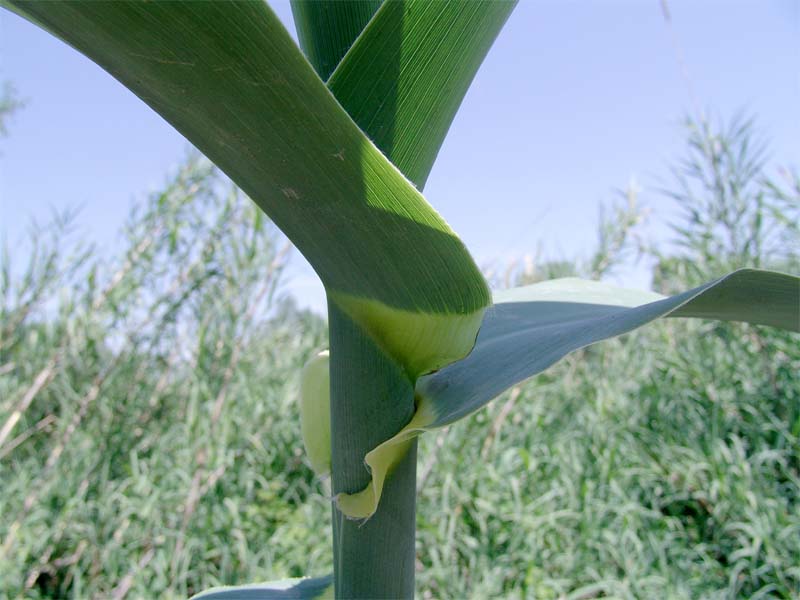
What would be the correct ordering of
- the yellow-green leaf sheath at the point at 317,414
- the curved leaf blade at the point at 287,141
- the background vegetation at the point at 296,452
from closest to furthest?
the curved leaf blade at the point at 287,141
the yellow-green leaf sheath at the point at 317,414
the background vegetation at the point at 296,452

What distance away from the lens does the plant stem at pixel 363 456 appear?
0.27 m

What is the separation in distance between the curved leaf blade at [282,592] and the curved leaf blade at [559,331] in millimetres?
177

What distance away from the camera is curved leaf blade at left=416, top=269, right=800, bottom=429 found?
9.8 inches

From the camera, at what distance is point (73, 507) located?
5.16 ft

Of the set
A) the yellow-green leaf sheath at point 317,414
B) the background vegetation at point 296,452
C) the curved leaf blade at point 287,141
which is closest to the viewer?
the curved leaf blade at point 287,141

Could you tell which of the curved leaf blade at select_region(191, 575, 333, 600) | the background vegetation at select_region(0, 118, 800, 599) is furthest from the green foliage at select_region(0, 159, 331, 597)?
the curved leaf blade at select_region(191, 575, 333, 600)

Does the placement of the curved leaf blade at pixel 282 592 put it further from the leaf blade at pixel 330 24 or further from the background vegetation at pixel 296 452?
the background vegetation at pixel 296 452

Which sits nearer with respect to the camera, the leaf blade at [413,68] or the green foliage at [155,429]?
the leaf blade at [413,68]

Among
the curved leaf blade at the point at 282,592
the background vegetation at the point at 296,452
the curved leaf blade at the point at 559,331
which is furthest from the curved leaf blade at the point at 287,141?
the background vegetation at the point at 296,452

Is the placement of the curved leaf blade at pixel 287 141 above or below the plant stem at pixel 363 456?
above

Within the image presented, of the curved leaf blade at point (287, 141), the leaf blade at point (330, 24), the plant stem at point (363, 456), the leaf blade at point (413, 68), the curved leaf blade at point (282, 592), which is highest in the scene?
the leaf blade at point (330, 24)

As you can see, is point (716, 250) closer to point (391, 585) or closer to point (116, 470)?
point (116, 470)

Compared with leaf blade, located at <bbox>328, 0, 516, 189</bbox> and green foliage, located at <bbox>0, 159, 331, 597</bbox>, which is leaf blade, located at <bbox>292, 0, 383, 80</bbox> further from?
green foliage, located at <bbox>0, 159, 331, 597</bbox>

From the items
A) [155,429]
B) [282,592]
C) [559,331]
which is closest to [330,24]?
[559,331]
